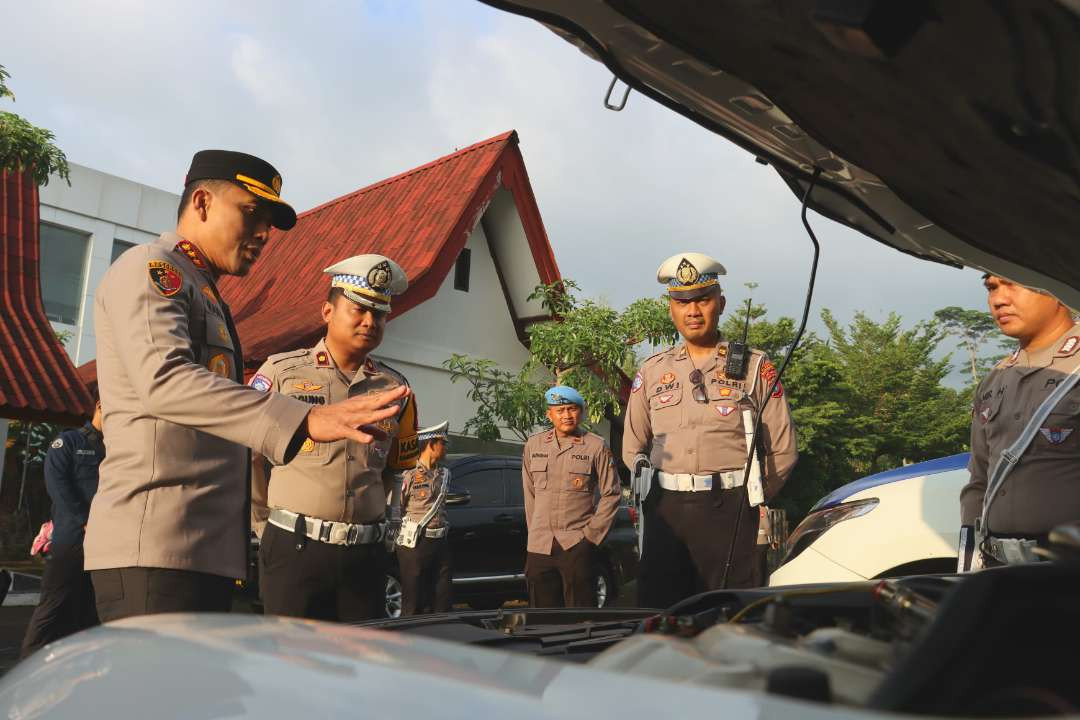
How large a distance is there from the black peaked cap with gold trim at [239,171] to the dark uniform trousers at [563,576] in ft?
14.6

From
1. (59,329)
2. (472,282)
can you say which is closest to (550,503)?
(472,282)

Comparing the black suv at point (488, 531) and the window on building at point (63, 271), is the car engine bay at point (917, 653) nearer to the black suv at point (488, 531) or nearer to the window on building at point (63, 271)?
the black suv at point (488, 531)

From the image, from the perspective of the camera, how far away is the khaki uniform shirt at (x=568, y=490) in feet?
22.2

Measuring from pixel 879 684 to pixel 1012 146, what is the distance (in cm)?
106

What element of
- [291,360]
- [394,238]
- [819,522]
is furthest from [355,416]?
[394,238]

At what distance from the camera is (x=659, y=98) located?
1811 millimetres

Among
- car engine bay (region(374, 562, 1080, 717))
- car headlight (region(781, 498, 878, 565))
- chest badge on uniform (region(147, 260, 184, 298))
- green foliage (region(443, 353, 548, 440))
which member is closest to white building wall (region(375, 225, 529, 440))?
green foliage (region(443, 353, 548, 440))

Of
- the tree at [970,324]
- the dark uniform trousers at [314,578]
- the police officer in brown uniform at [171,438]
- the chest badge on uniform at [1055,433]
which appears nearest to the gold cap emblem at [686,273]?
the chest badge on uniform at [1055,433]

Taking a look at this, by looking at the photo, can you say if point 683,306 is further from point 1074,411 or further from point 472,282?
point 472,282

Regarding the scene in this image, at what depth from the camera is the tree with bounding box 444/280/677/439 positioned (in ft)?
42.4

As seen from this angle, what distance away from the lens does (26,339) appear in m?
11.9

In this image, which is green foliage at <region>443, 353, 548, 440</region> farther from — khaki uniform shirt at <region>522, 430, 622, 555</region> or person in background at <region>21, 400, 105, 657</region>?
person in background at <region>21, 400, 105, 657</region>

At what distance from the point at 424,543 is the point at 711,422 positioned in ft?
13.3

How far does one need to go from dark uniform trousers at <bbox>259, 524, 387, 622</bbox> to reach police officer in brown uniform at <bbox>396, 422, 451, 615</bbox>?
396cm
